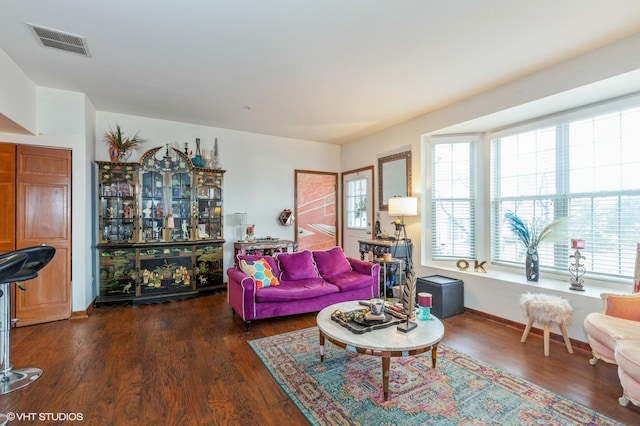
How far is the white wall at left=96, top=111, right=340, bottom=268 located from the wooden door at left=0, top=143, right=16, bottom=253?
153cm

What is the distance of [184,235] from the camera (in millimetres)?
4895

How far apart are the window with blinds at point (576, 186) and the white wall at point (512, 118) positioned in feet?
0.88

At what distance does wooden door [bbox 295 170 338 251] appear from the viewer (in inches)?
249

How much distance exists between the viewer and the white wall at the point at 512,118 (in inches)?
110

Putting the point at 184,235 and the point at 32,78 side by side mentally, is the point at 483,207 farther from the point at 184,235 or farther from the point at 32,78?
the point at 32,78

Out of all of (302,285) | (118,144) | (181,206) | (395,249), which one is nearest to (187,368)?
(302,285)

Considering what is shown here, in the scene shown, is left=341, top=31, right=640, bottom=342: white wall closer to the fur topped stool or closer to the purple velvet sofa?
the fur topped stool

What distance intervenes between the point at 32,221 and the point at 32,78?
5.57 ft

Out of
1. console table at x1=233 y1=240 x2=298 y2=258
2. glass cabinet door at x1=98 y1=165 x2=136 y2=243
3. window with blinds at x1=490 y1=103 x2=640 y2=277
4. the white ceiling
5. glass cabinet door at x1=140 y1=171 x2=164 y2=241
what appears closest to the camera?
the white ceiling

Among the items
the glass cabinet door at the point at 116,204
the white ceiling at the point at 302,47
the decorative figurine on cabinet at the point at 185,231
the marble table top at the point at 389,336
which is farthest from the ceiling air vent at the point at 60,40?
the marble table top at the point at 389,336

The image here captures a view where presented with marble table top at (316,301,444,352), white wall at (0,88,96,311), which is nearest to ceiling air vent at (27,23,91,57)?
white wall at (0,88,96,311)

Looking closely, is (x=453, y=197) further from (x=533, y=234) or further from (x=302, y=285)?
(x=302, y=285)

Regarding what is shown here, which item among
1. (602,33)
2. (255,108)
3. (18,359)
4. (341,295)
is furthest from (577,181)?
(18,359)

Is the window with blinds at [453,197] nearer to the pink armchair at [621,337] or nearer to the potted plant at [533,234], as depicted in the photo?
the potted plant at [533,234]
